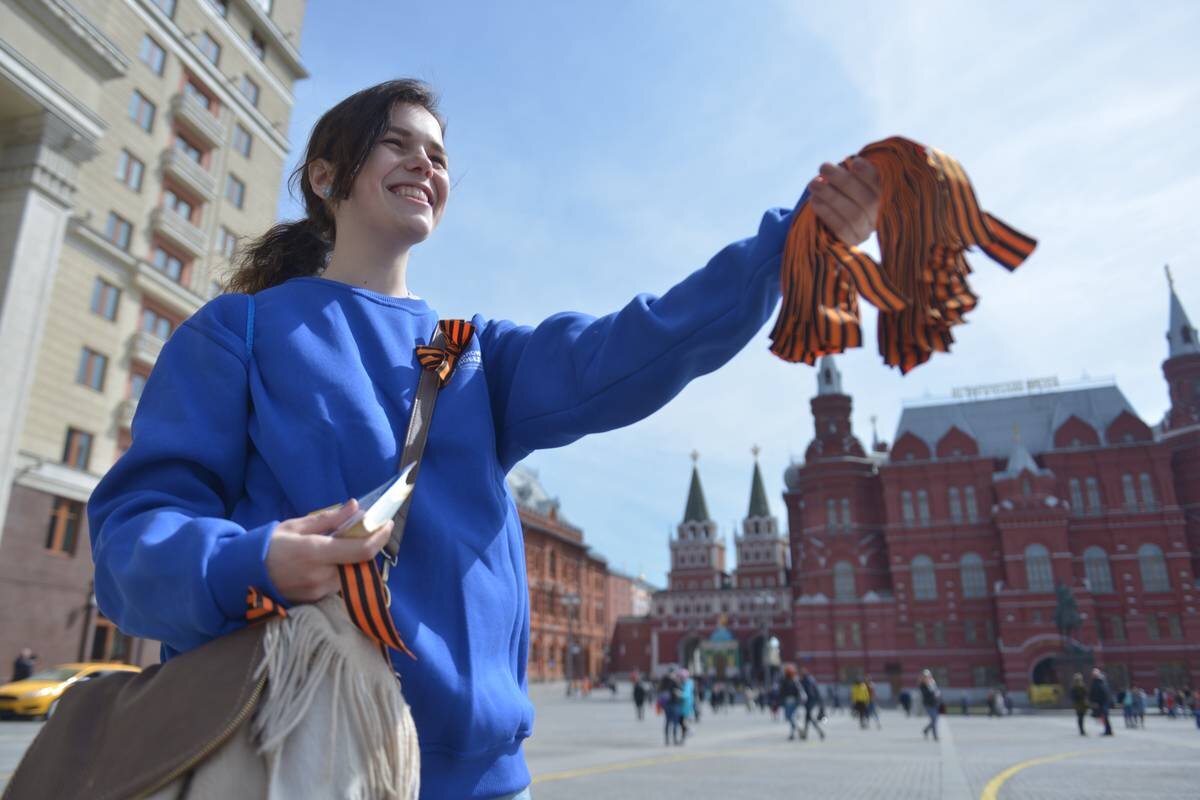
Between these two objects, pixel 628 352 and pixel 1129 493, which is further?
pixel 1129 493

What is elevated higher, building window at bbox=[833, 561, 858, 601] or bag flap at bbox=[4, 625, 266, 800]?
building window at bbox=[833, 561, 858, 601]

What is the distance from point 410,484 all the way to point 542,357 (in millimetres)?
457

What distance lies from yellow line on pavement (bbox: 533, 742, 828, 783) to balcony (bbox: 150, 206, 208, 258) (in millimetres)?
19553

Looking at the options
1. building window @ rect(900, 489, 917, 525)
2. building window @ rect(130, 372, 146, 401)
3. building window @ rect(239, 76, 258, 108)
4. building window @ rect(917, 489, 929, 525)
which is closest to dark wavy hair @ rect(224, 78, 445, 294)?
building window @ rect(130, 372, 146, 401)

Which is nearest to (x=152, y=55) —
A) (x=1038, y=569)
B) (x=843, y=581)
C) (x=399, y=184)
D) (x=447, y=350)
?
(x=399, y=184)

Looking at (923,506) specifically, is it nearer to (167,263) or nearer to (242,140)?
(242,140)

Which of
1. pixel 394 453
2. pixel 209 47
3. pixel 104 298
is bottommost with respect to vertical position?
pixel 394 453

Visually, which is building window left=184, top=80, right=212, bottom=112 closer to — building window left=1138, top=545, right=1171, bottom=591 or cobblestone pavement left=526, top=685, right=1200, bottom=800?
cobblestone pavement left=526, top=685, right=1200, bottom=800

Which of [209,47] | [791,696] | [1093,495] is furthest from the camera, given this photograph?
[1093,495]

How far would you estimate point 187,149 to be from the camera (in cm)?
2397

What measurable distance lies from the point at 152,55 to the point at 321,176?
25831mm

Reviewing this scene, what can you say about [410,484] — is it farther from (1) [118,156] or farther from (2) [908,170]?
(1) [118,156]

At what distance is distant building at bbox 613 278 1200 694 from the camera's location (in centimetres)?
4256

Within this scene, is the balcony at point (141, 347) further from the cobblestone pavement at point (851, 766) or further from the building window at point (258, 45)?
the building window at point (258, 45)
